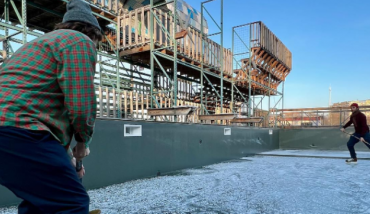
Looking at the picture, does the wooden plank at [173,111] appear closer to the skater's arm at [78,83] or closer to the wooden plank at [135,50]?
the wooden plank at [135,50]

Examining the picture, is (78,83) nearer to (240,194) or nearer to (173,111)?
(240,194)

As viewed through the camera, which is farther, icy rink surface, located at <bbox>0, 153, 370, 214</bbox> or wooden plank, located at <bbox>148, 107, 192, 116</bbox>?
wooden plank, located at <bbox>148, 107, 192, 116</bbox>

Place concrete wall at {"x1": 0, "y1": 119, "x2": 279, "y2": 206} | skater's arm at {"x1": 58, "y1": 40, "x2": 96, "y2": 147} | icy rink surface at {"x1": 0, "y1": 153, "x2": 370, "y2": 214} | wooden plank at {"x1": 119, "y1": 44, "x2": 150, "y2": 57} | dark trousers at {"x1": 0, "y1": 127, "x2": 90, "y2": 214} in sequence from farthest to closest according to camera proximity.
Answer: wooden plank at {"x1": 119, "y1": 44, "x2": 150, "y2": 57}, concrete wall at {"x1": 0, "y1": 119, "x2": 279, "y2": 206}, icy rink surface at {"x1": 0, "y1": 153, "x2": 370, "y2": 214}, skater's arm at {"x1": 58, "y1": 40, "x2": 96, "y2": 147}, dark trousers at {"x1": 0, "y1": 127, "x2": 90, "y2": 214}

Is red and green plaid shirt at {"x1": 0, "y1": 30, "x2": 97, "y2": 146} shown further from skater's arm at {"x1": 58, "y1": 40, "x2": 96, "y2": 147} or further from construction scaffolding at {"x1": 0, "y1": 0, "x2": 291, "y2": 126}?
construction scaffolding at {"x1": 0, "y1": 0, "x2": 291, "y2": 126}

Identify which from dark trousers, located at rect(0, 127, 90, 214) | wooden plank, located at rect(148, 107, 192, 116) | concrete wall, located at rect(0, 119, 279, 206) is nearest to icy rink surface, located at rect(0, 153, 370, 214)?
concrete wall, located at rect(0, 119, 279, 206)

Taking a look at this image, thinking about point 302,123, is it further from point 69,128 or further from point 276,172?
point 69,128

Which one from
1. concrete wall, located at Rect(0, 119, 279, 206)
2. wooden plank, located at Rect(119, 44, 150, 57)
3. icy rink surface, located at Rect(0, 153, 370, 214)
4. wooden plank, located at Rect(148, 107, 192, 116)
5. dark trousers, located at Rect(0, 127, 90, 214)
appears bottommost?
icy rink surface, located at Rect(0, 153, 370, 214)

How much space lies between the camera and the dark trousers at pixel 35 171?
40.9 inches

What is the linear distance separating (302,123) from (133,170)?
10.1m

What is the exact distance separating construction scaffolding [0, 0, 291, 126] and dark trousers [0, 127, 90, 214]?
4447 millimetres

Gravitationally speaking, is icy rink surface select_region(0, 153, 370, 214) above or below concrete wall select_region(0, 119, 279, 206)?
below

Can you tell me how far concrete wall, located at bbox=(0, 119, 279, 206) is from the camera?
152 inches

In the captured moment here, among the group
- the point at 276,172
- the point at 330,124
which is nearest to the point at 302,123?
the point at 330,124

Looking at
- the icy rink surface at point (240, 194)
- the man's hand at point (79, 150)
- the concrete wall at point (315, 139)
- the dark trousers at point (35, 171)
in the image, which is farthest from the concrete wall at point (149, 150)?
the concrete wall at point (315, 139)
